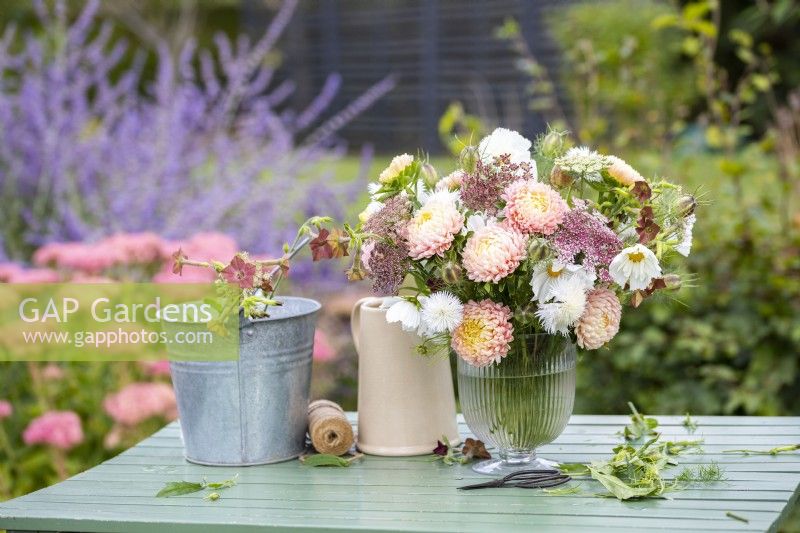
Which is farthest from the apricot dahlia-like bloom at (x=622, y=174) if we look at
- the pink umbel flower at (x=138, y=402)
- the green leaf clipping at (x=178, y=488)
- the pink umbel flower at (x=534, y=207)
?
the pink umbel flower at (x=138, y=402)

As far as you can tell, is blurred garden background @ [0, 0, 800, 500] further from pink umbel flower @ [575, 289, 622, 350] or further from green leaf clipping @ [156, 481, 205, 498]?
green leaf clipping @ [156, 481, 205, 498]

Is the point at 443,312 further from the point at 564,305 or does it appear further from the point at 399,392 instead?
the point at 399,392

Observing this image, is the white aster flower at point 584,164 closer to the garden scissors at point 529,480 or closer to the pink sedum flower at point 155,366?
the garden scissors at point 529,480

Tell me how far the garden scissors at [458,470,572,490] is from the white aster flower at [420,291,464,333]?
0.23 meters

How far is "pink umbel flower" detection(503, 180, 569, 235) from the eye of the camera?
1354 mm

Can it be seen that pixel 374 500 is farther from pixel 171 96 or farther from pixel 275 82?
pixel 275 82

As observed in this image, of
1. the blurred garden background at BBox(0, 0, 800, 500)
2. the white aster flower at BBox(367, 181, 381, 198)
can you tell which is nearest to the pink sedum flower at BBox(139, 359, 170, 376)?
the blurred garden background at BBox(0, 0, 800, 500)

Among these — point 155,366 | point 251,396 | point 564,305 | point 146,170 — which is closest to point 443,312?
point 564,305

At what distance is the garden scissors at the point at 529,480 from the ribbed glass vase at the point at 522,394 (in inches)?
1.8

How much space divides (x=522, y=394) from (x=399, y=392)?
24 cm

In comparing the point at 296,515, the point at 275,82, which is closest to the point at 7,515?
the point at 296,515

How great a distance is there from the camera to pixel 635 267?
1.38m

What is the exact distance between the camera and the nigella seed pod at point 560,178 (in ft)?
4.66

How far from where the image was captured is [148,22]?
38.0ft
